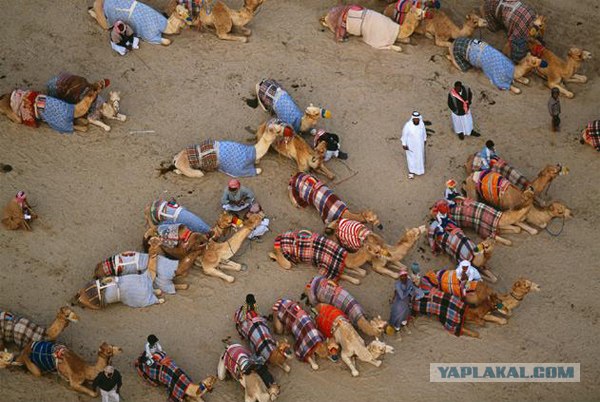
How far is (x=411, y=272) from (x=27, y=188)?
21.4ft

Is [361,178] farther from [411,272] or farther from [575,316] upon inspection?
[575,316]

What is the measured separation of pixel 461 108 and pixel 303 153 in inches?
114

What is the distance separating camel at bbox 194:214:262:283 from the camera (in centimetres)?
1577

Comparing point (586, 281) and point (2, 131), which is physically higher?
point (586, 281)

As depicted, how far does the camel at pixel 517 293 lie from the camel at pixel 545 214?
1588 millimetres

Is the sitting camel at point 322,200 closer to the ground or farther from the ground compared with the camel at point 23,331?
farther from the ground

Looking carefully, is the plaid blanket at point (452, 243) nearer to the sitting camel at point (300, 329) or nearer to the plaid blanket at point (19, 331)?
the sitting camel at point (300, 329)

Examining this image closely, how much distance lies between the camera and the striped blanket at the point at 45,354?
1430 centimetres

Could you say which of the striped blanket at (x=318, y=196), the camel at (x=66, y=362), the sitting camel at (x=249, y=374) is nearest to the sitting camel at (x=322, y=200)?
the striped blanket at (x=318, y=196)

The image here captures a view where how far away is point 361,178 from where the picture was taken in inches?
690

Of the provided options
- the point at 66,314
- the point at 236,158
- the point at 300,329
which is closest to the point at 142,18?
the point at 236,158

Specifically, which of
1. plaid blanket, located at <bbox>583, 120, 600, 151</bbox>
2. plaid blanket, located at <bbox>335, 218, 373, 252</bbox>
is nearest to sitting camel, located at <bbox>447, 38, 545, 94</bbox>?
plaid blanket, located at <bbox>583, 120, 600, 151</bbox>

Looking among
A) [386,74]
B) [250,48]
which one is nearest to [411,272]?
[386,74]

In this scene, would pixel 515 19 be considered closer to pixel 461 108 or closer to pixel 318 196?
pixel 461 108
